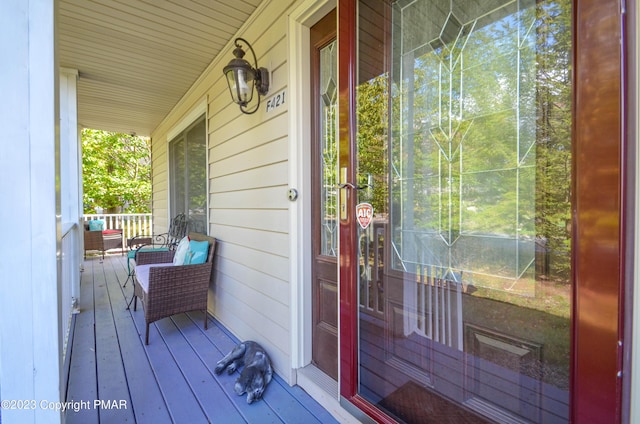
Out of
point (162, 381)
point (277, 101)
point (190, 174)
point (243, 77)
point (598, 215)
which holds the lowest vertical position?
point (162, 381)

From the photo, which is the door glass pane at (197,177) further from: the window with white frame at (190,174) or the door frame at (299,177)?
the door frame at (299,177)

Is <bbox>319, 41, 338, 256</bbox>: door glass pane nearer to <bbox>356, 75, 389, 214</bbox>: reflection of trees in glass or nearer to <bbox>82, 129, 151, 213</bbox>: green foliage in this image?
<bbox>356, 75, 389, 214</bbox>: reflection of trees in glass

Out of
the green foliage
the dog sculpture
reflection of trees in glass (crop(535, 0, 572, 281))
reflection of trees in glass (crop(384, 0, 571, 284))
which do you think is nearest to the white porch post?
the dog sculpture

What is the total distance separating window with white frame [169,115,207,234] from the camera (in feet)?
12.2

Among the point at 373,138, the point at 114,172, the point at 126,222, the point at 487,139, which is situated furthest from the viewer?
the point at 114,172

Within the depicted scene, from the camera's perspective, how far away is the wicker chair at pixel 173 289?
2.53 meters

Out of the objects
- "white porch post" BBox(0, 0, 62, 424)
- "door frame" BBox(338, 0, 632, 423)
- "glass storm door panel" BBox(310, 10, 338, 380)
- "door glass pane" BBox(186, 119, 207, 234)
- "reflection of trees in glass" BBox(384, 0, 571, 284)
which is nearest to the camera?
"door frame" BBox(338, 0, 632, 423)

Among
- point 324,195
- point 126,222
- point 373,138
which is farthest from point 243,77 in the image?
point 126,222

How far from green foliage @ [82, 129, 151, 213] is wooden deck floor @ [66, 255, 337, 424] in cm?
875

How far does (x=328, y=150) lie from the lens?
183 centimetres

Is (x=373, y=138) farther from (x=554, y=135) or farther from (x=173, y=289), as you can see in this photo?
(x=173, y=289)

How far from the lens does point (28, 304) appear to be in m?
1.05

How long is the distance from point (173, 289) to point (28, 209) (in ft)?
5.81

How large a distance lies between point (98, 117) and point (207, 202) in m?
3.77
